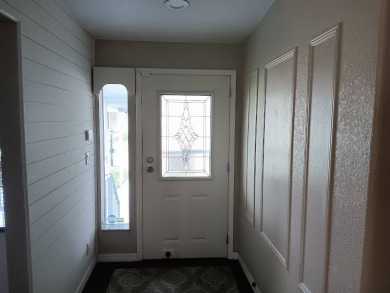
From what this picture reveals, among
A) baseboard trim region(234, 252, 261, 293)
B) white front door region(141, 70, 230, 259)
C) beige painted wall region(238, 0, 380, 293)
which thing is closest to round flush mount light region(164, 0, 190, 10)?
beige painted wall region(238, 0, 380, 293)

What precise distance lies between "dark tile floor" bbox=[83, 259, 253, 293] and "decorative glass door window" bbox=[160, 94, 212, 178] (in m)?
0.93

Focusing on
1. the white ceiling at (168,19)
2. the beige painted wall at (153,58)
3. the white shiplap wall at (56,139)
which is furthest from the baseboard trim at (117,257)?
the white ceiling at (168,19)

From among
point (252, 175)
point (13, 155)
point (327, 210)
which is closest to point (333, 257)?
point (327, 210)

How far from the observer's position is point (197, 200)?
289cm

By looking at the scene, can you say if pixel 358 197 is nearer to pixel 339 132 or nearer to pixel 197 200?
pixel 339 132

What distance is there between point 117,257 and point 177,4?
2525mm

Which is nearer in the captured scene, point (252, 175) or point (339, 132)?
point (339, 132)

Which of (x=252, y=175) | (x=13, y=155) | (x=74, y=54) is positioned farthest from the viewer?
(x=252, y=175)

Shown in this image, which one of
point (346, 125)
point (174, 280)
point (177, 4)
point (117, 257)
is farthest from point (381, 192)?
point (117, 257)

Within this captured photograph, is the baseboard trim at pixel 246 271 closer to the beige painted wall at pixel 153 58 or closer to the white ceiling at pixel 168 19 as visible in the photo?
the beige painted wall at pixel 153 58

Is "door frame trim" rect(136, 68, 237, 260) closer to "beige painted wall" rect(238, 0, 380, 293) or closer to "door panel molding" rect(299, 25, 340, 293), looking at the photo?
"beige painted wall" rect(238, 0, 380, 293)

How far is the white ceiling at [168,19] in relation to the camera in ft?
6.38

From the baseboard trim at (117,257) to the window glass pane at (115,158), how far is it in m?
0.30

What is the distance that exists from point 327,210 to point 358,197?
0.73 feet
